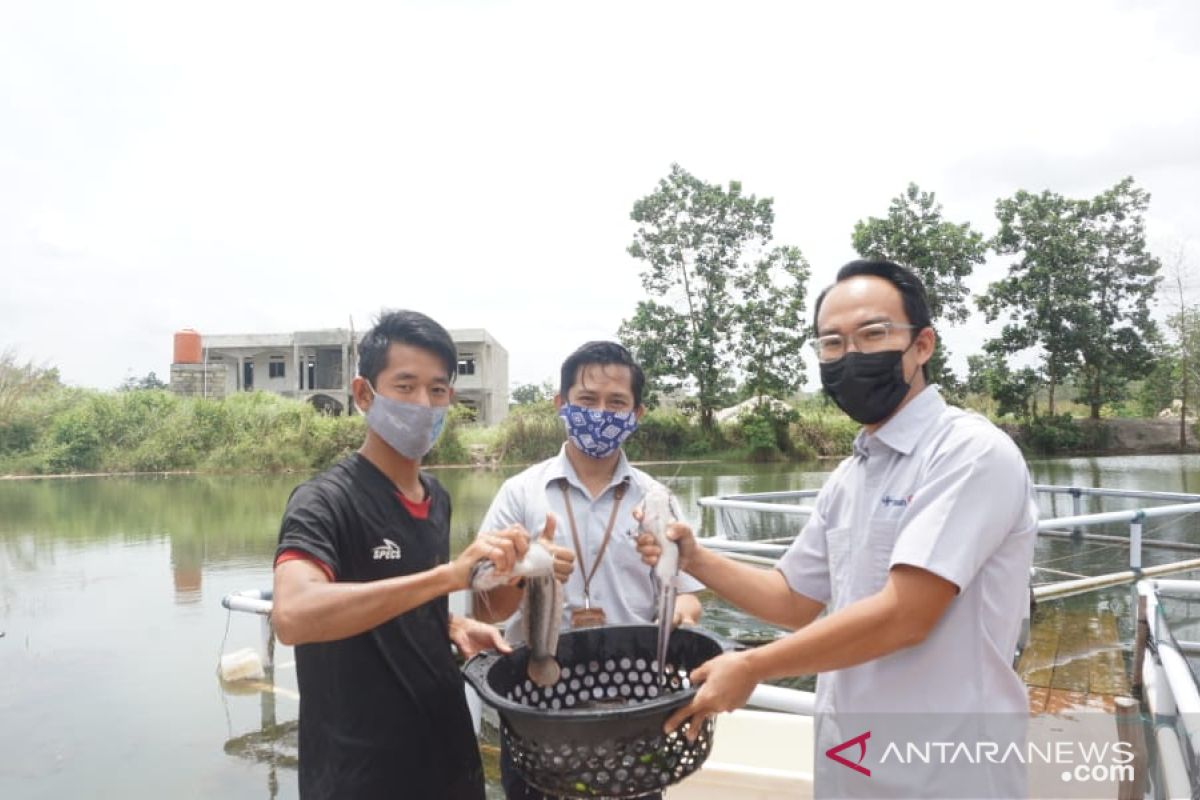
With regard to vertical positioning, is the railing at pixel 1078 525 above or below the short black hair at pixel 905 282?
below

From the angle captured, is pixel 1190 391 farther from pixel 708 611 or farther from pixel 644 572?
pixel 644 572

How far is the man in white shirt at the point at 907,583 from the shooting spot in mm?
1683

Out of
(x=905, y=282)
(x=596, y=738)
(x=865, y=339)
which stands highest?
(x=905, y=282)

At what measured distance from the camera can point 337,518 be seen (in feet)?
6.66

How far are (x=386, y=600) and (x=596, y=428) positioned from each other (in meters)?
1.10

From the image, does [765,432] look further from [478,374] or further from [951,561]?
[951,561]

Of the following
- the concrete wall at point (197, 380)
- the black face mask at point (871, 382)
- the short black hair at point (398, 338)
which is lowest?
the black face mask at point (871, 382)

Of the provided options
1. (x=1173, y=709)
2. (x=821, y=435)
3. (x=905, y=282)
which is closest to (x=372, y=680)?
(x=905, y=282)

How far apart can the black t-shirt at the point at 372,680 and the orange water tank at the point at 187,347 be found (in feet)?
126

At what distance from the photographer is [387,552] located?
2104 mm

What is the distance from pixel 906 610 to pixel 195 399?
33.0 metres

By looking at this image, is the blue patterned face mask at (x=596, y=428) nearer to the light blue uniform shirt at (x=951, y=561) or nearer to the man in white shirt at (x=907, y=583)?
the man in white shirt at (x=907, y=583)

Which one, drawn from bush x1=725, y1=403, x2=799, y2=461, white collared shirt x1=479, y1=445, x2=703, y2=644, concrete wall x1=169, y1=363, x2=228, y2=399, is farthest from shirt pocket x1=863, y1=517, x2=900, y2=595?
concrete wall x1=169, y1=363, x2=228, y2=399

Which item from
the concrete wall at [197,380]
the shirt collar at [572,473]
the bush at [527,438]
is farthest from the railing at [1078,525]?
the concrete wall at [197,380]
